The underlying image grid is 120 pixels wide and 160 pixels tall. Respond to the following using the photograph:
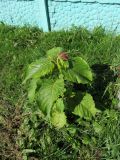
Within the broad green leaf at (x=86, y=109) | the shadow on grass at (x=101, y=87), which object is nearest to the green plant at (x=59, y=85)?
the broad green leaf at (x=86, y=109)

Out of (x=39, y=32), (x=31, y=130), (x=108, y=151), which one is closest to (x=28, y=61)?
(x=39, y=32)

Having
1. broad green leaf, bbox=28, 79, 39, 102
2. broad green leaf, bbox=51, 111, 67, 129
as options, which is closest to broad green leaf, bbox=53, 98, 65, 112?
broad green leaf, bbox=51, 111, 67, 129

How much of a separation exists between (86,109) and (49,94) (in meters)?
0.37

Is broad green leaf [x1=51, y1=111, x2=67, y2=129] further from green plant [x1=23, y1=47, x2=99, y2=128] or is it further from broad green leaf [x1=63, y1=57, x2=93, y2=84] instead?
broad green leaf [x1=63, y1=57, x2=93, y2=84]

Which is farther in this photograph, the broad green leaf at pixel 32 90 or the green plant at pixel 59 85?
the broad green leaf at pixel 32 90

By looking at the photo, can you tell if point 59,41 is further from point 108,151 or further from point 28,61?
point 108,151

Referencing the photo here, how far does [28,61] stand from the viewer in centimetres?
433

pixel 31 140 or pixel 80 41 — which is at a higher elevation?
pixel 80 41

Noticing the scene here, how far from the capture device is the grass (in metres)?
3.30

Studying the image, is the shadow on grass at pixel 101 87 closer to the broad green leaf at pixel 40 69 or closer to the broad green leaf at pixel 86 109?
the broad green leaf at pixel 86 109

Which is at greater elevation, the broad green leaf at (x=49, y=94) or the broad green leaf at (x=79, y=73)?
the broad green leaf at (x=79, y=73)

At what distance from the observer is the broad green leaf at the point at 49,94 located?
3082 mm

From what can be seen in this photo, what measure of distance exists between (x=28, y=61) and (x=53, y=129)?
3.67ft

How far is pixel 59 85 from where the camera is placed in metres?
3.11
